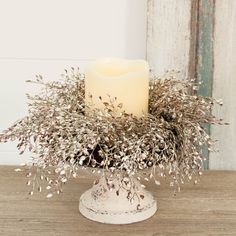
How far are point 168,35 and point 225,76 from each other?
0.16m

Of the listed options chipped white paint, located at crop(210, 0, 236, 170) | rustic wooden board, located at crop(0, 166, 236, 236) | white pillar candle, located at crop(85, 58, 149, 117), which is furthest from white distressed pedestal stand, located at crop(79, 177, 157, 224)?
chipped white paint, located at crop(210, 0, 236, 170)

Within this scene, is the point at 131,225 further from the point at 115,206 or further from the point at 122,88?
the point at 122,88

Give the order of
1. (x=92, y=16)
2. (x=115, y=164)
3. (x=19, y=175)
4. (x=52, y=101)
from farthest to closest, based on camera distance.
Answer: (x=92, y=16)
(x=19, y=175)
(x=52, y=101)
(x=115, y=164)

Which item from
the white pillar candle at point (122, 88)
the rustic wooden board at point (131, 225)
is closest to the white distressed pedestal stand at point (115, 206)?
the rustic wooden board at point (131, 225)

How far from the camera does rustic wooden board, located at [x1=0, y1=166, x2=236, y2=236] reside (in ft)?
2.70

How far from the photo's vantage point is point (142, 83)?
0.83 m

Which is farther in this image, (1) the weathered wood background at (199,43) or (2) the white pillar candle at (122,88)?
(1) the weathered wood background at (199,43)

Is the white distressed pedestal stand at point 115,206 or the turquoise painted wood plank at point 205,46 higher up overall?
the turquoise painted wood plank at point 205,46

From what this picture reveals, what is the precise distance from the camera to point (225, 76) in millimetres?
1120

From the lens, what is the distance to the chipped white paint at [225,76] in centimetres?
111

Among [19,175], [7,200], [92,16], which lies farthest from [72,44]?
[7,200]

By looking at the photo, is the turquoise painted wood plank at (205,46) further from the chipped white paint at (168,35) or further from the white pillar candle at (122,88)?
the white pillar candle at (122,88)

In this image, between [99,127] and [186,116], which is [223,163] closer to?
[186,116]

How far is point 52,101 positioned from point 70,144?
0.47 feet
